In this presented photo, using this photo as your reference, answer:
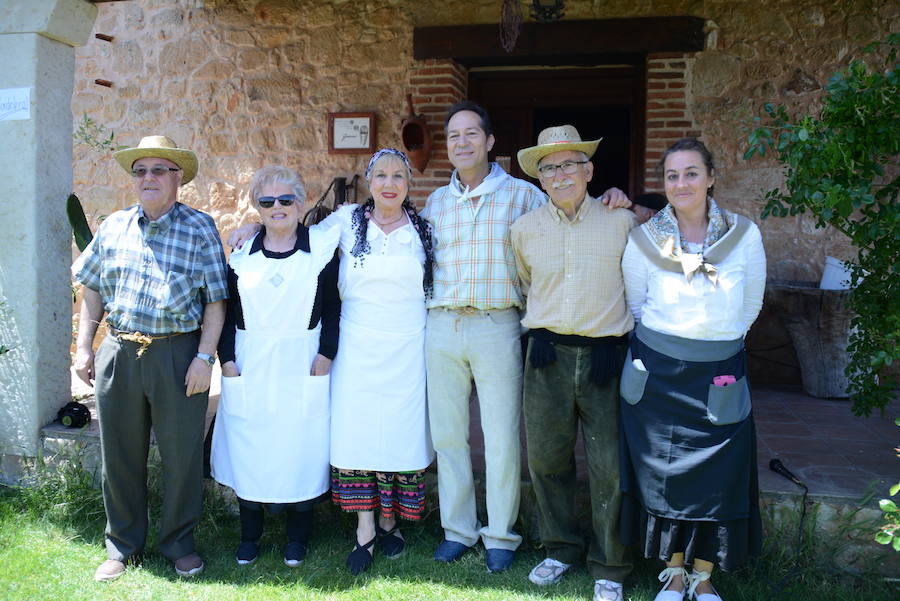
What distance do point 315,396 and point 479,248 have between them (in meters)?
0.93

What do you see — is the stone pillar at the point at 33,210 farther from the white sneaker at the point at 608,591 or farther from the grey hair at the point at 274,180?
the white sneaker at the point at 608,591

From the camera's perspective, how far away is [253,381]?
2.95 metres

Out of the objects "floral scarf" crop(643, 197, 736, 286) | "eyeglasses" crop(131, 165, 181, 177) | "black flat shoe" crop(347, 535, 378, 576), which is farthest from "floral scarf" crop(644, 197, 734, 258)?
"eyeglasses" crop(131, 165, 181, 177)

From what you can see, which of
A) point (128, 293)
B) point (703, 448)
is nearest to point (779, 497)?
point (703, 448)

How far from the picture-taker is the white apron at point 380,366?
9.52 feet

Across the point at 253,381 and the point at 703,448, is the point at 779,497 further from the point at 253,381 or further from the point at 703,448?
the point at 253,381

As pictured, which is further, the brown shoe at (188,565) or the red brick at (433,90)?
the red brick at (433,90)

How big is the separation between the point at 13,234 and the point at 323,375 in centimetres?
196

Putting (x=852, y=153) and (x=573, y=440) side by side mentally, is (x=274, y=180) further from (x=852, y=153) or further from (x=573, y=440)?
(x=852, y=153)

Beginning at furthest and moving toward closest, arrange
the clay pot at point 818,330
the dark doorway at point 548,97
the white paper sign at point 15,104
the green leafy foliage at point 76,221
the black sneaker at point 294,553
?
the dark doorway at point 548,97, the clay pot at point 818,330, the green leafy foliage at point 76,221, the white paper sign at point 15,104, the black sneaker at point 294,553

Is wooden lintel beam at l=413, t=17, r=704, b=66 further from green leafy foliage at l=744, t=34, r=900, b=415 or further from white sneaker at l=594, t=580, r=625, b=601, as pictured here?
white sneaker at l=594, t=580, r=625, b=601

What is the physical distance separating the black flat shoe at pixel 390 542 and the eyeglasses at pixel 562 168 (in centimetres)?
168

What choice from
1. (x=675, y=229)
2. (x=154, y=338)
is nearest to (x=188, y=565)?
(x=154, y=338)

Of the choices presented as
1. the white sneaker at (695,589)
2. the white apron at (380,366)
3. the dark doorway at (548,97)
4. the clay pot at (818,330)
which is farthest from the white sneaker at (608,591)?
the dark doorway at (548,97)
